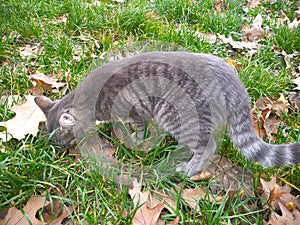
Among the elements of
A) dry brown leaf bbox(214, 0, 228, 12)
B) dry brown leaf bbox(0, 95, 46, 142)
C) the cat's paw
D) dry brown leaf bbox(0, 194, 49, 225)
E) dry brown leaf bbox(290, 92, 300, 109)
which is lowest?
the cat's paw

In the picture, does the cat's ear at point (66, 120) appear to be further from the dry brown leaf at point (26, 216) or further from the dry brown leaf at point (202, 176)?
the dry brown leaf at point (202, 176)

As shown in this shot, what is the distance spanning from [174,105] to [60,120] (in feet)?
3.03

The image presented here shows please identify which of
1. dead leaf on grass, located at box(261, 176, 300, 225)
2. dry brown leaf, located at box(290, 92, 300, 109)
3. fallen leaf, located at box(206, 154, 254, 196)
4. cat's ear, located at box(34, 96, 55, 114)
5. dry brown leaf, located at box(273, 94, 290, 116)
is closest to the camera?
dead leaf on grass, located at box(261, 176, 300, 225)

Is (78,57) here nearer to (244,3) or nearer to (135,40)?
(135,40)

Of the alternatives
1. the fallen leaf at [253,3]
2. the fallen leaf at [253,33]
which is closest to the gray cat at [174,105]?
Answer: the fallen leaf at [253,33]

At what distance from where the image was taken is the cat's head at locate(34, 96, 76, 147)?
2.44m

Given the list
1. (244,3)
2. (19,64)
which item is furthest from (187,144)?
(244,3)

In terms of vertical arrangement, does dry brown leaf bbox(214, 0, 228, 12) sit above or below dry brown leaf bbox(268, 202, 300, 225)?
above

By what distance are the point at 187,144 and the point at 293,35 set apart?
223 centimetres

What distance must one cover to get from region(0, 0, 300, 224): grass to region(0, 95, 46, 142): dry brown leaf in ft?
0.24

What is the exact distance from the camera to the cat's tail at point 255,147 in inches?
86.0

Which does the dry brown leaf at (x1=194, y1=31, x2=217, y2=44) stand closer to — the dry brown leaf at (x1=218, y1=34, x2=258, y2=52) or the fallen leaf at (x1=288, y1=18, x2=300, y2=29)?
the dry brown leaf at (x1=218, y1=34, x2=258, y2=52)

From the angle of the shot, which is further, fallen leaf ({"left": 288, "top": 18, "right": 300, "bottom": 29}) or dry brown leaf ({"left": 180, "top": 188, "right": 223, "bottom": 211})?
fallen leaf ({"left": 288, "top": 18, "right": 300, "bottom": 29})

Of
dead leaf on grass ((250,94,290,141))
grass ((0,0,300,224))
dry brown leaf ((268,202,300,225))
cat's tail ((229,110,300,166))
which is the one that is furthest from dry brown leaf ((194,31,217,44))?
dry brown leaf ((268,202,300,225))
